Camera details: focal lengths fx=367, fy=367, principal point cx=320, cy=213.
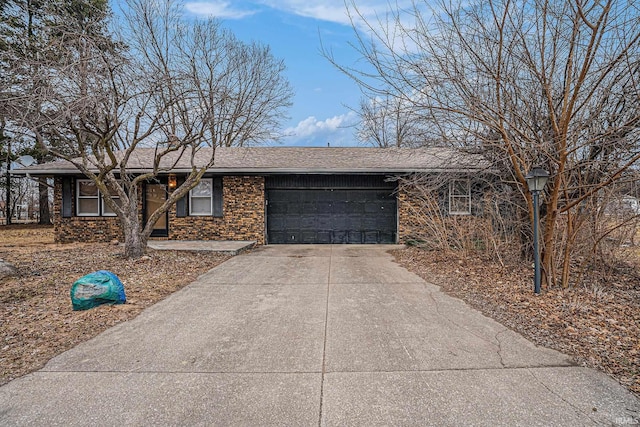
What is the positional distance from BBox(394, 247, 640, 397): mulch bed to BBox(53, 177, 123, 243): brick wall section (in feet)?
31.3

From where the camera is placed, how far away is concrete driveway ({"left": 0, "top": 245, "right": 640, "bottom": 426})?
7.73 ft

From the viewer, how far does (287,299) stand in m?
5.23

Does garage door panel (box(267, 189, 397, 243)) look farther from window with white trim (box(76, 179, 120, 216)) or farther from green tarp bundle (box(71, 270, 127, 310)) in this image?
green tarp bundle (box(71, 270, 127, 310))

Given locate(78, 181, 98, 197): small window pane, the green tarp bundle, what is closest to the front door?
locate(78, 181, 98, 197): small window pane

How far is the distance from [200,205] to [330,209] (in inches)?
165

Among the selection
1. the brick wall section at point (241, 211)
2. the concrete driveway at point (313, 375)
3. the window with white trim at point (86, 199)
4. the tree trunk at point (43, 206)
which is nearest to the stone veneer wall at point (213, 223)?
the brick wall section at point (241, 211)

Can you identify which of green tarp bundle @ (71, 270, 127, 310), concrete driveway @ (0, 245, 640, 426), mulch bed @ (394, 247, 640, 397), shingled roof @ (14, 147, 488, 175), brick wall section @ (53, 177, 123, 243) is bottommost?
concrete driveway @ (0, 245, 640, 426)

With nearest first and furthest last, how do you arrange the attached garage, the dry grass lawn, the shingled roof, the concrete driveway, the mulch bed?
1. the concrete driveway
2. the mulch bed
3. the dry grass lawn
4. the shingled roof
5. the attached garage

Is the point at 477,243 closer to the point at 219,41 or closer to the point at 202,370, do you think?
the point at 202,370

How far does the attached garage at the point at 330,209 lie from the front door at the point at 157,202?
3.36 meters

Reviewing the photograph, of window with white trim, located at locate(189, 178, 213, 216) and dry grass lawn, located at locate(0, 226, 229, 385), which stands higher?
window with white trim, located at locate(189, 178, 213, 216)

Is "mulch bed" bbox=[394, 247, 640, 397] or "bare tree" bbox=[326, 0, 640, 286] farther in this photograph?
"bare tree" bbox=[326, 0, 640, 286]

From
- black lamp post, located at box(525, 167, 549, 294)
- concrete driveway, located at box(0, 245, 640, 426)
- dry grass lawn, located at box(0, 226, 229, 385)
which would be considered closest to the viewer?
concrete driveway, located at box(0, 245, 640, 426)

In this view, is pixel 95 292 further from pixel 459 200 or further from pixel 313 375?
pixel 459 200
